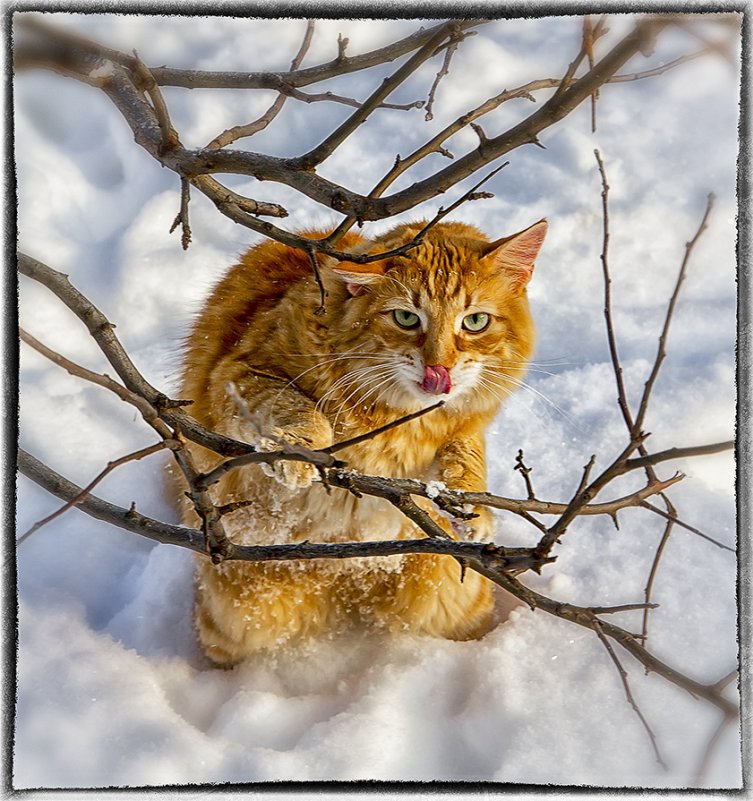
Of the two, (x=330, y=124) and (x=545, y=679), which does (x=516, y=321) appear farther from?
(x=545, y=679)

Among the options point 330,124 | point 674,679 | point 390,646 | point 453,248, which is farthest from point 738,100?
point 390,646

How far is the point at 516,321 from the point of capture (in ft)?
5.01

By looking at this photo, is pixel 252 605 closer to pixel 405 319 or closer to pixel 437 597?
pixel 437 597

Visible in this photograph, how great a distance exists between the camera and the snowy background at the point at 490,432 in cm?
119

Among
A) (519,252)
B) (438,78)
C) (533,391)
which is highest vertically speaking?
(438,78)

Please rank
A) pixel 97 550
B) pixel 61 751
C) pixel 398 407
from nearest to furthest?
pixel 61 751, pixel 398 407, pixel 97 550

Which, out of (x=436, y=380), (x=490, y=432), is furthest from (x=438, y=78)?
(x=490, y=432)

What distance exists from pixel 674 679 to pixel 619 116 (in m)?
1.01

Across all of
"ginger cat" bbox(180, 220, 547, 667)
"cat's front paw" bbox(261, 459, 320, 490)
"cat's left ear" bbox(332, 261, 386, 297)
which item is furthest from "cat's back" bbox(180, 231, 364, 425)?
"cat's front paw" bbox(261, 459, 320, 490)

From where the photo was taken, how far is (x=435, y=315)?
139cm

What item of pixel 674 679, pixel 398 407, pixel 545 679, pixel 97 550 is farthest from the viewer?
pixel 97 550

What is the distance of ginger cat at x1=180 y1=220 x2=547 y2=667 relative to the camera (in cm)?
141

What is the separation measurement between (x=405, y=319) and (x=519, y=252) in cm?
24

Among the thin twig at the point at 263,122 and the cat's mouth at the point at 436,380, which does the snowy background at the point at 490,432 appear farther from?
the cat's mouth at the point at 436,380
